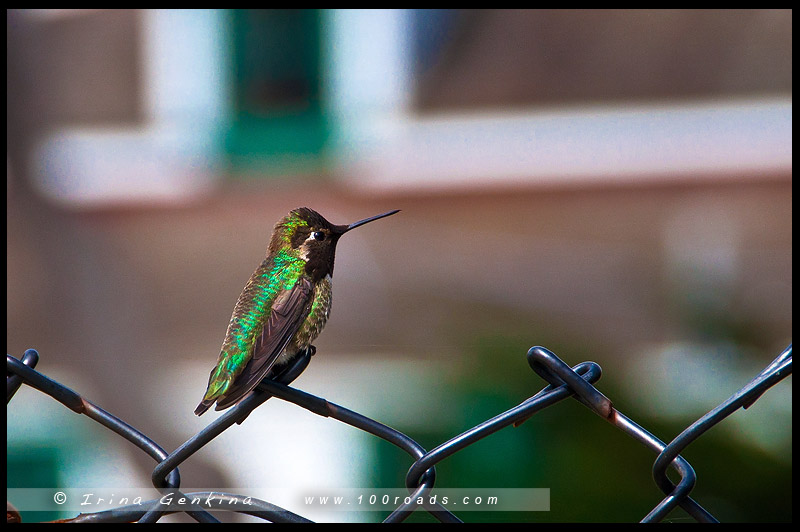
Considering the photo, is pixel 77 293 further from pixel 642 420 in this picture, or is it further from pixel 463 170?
pixel 642 420

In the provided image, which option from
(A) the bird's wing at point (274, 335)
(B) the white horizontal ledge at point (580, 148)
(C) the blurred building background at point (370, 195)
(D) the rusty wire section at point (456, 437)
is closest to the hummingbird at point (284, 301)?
(A) the bird's wing at point (274, 335)

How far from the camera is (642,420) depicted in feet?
8.80

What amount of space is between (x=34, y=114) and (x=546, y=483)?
4.29 meters

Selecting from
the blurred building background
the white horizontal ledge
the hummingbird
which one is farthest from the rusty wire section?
the white horizontal ledge

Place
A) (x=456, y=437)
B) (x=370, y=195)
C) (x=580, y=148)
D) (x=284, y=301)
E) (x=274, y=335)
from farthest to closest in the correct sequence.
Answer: (x=370, y=195), (x=580, y=148), (x=284, y=301), (x=274, y=335), (x=456, y=437)

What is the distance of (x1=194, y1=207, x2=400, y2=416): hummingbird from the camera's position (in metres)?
1.48

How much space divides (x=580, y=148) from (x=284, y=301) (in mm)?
3497

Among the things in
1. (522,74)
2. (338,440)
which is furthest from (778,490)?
(522,74)

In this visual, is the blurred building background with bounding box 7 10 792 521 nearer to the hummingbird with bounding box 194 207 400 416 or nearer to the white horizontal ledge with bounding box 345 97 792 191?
the white horizontal ledge with bounding box 345 97 792 191

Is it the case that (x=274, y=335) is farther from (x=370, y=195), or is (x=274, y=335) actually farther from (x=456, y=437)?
(x=370, y=195)

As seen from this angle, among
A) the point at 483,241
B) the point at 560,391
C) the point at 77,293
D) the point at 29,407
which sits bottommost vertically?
the point at 29,407

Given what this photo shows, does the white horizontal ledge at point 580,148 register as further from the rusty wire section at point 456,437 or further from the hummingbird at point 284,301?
the rusty wire section at point 456,437

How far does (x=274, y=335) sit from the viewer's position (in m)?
1.48

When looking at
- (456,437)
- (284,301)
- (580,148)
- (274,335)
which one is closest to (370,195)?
(580,148)
